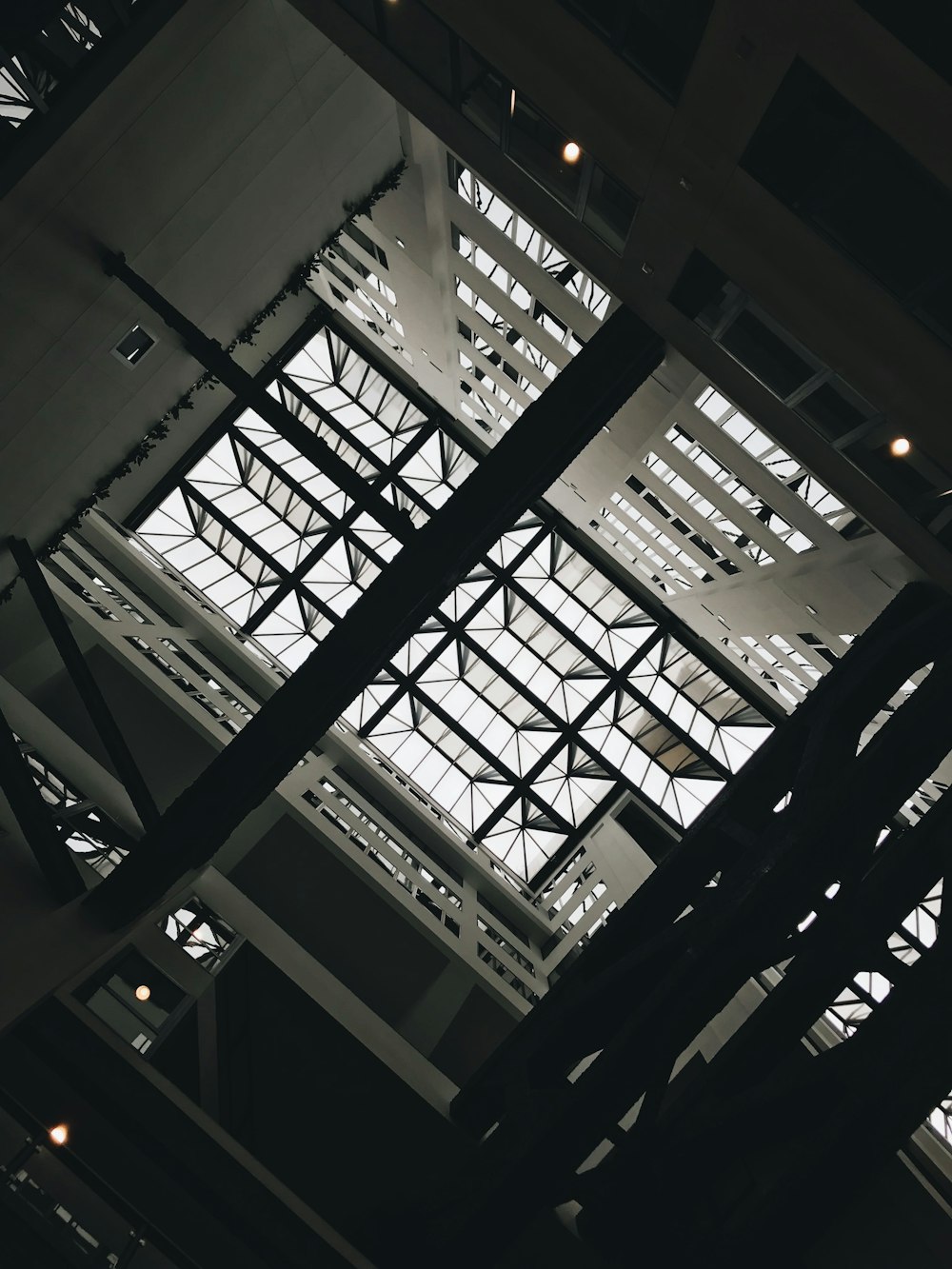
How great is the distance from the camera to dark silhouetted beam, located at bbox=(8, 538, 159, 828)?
1182cm

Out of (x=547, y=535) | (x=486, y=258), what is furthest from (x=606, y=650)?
(x=486, y=258)

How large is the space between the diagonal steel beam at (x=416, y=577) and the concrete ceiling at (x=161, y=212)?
5674 mm

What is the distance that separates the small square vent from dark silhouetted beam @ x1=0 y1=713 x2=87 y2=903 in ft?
19.1

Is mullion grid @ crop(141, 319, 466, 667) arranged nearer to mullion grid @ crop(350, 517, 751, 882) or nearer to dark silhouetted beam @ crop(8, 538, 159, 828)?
mullion grid @ crop(350, 517, 751, 882)

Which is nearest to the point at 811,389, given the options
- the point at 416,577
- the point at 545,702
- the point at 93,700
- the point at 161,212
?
the point at 416,577

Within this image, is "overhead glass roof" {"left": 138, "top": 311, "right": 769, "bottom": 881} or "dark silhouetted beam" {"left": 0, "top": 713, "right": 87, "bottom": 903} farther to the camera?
"overhead glass roof" {"left": 138, "top": 311, "right": 769, "bottom": 881}

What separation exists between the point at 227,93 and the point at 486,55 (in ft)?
13.8

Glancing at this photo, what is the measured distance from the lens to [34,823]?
459 inches

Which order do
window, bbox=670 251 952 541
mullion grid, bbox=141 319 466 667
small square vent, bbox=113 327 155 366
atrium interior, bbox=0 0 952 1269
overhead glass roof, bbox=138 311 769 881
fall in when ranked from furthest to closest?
overhead glass roof, bbox=138 311 769 881 → mullion grid, bbox=141 319 466 667 → small square vent, bbox=113 327 155 366 → window, bbox=670 251 952 541 → atrium interior, bbox=0 0 952 1269

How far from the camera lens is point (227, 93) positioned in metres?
10.8

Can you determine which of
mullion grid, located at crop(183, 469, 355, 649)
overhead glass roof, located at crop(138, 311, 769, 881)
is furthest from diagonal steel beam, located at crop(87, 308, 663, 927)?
mullion grid, located at crop(183, 469, 355, 649)

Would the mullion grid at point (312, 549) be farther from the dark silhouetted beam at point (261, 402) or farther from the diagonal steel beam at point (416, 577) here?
the diagonal steel beam at point (416, 577)

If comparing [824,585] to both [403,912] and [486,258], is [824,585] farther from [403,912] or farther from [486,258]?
[403,912]

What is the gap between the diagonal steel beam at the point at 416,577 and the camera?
10.2 m
